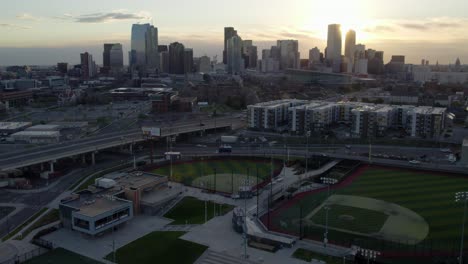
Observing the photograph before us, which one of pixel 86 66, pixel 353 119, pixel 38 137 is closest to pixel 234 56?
pixel 86 66

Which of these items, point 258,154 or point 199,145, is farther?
point 199,145

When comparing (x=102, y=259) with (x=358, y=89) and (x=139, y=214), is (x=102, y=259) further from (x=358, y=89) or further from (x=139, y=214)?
(x=358, y=89)

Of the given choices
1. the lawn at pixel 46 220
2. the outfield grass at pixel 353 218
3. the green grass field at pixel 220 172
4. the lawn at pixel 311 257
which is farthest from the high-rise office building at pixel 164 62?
the lawn at pixel 311 257

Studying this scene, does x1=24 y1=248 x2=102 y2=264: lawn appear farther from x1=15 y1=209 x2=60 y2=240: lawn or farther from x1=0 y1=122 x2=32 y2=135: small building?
x1=0 y1=122 x2=32 y2=135: small building

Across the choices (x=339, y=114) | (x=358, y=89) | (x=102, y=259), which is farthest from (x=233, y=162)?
(x=358, y=89)

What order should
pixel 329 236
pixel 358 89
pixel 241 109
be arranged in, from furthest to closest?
pixel 358 89 < pixel 241 109 < pixel 329 236

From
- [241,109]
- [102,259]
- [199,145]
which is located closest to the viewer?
[102,259]
